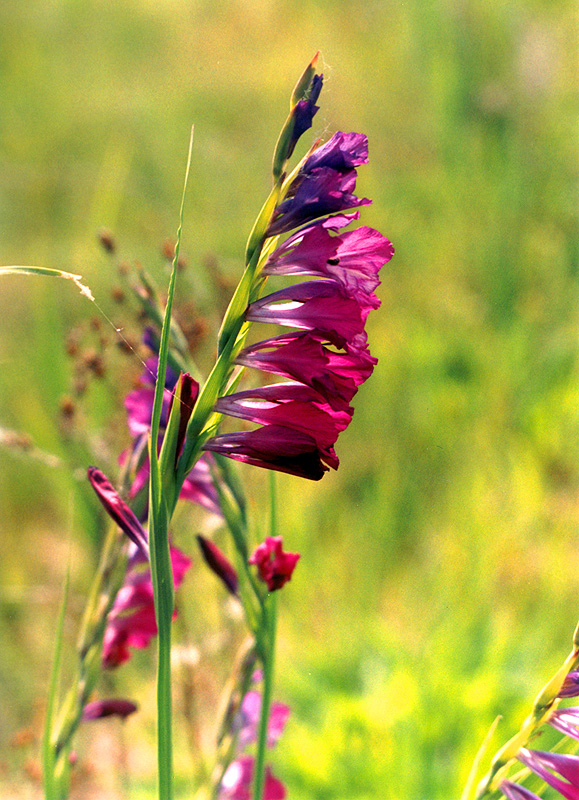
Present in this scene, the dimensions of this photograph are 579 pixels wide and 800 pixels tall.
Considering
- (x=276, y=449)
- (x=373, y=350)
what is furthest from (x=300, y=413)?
(x=373, y=350)

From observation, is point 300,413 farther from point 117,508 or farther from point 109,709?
point 109,709

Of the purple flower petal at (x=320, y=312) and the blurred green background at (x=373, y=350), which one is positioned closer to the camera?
the purple flower petal at (x=320, y=312)

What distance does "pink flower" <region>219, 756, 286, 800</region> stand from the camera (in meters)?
0.34

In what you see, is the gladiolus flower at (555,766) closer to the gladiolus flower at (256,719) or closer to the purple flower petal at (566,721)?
Answer: the purple flower petal at (566,721)

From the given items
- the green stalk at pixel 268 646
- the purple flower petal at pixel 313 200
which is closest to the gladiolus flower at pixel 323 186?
the purple flower petal at pixel 313 200

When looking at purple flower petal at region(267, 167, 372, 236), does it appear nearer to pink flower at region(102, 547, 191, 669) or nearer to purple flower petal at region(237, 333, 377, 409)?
purple flower petal at region(237, 333, 377, 409)

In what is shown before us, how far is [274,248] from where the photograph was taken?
0.64 feet

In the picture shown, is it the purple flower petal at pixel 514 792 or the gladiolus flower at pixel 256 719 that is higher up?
the purple flower petal at pixel 514 792

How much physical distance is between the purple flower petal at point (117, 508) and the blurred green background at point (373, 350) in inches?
4.6

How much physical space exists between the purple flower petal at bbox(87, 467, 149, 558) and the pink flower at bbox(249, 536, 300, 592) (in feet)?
0.13

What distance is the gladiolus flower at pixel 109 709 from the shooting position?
1.00 ft

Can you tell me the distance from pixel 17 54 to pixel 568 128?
1.22 m

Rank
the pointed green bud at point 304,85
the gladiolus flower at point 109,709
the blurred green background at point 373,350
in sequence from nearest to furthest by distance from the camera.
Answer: the pointed green bud at point 304,85, the gladiolus flower at point 109,709, the blurred green background at point 373,350

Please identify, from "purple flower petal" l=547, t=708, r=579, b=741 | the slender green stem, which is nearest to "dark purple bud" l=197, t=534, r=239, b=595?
the slender green stem
